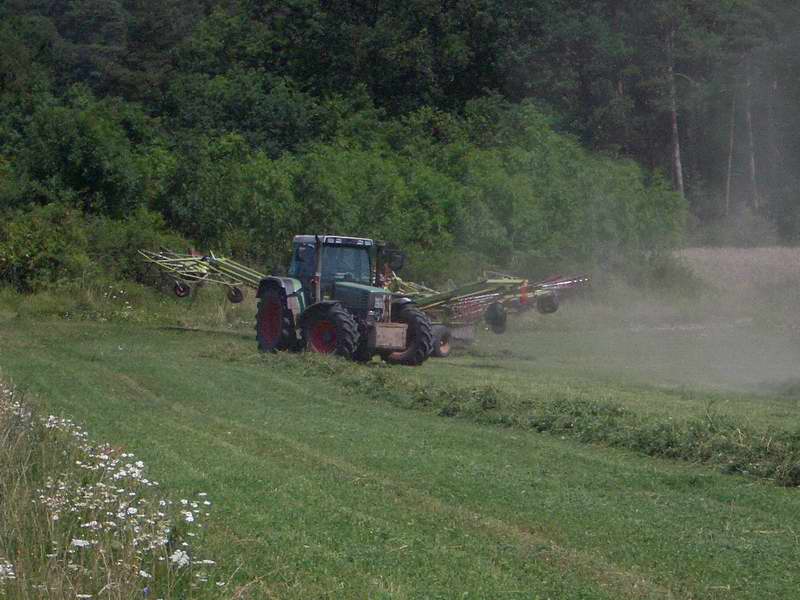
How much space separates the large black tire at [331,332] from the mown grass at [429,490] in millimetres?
2403

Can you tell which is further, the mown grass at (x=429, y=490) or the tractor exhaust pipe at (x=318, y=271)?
the tractor exhaust pipe at (x=318, y=271)

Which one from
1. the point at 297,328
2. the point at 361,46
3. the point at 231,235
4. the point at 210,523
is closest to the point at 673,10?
the point at 361,46

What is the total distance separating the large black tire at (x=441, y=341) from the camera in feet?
81.6

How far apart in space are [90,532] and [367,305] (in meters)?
15.3

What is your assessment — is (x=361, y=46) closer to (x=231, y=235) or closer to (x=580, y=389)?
(x=231, y=235)

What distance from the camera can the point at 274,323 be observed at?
77.3ft

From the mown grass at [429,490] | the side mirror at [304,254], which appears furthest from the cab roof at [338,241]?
the mown grass at [429,490]

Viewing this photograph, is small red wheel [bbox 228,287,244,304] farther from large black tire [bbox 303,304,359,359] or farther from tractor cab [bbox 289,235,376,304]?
A: large black tire [bbox 303,304,359,359]

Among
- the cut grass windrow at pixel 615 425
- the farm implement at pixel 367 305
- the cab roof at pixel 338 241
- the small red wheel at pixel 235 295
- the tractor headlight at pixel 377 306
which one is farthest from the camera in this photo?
the small red wheel at pixel 235 295

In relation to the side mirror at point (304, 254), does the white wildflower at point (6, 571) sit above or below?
below

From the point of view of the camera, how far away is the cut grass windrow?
11.8 metres

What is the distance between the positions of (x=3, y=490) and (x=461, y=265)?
28.4m

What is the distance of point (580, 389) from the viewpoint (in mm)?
18281

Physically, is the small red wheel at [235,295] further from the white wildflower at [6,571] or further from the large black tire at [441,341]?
the white wildflower at [6,571]
